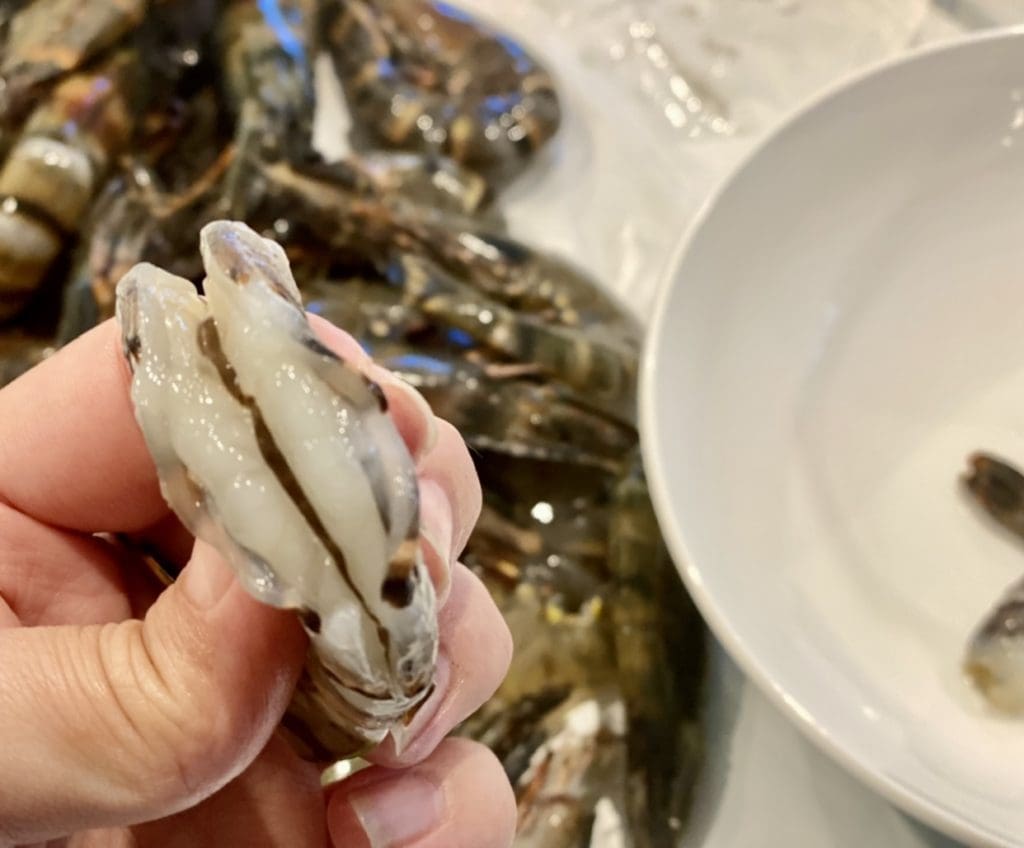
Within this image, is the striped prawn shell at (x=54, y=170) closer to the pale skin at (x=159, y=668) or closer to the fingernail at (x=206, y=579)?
the pale skin at (x=159, y=668)

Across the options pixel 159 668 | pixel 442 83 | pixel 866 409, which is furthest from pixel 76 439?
pixel 442 83

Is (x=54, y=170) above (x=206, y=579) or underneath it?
underneath

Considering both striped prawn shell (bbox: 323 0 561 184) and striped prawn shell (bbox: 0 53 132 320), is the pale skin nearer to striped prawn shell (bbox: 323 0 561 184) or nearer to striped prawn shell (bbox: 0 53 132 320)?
striped prawn shell (bbox: 0 53 132 320)

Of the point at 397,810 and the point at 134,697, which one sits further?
the point at 397,810

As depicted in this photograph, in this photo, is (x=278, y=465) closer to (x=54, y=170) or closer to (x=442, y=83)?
(x=54, y=170)

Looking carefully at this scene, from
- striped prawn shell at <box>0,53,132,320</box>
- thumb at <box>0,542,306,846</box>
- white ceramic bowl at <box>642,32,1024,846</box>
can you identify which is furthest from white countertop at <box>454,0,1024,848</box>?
thumb at <box>0,542,306,846</box>

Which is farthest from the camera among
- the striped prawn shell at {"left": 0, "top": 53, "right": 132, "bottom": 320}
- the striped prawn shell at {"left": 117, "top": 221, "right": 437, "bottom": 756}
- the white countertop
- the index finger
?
the white countertop

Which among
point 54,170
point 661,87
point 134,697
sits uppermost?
point 134,697

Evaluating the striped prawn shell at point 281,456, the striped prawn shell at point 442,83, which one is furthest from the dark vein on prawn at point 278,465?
the striped prawn shell at point 442,83
